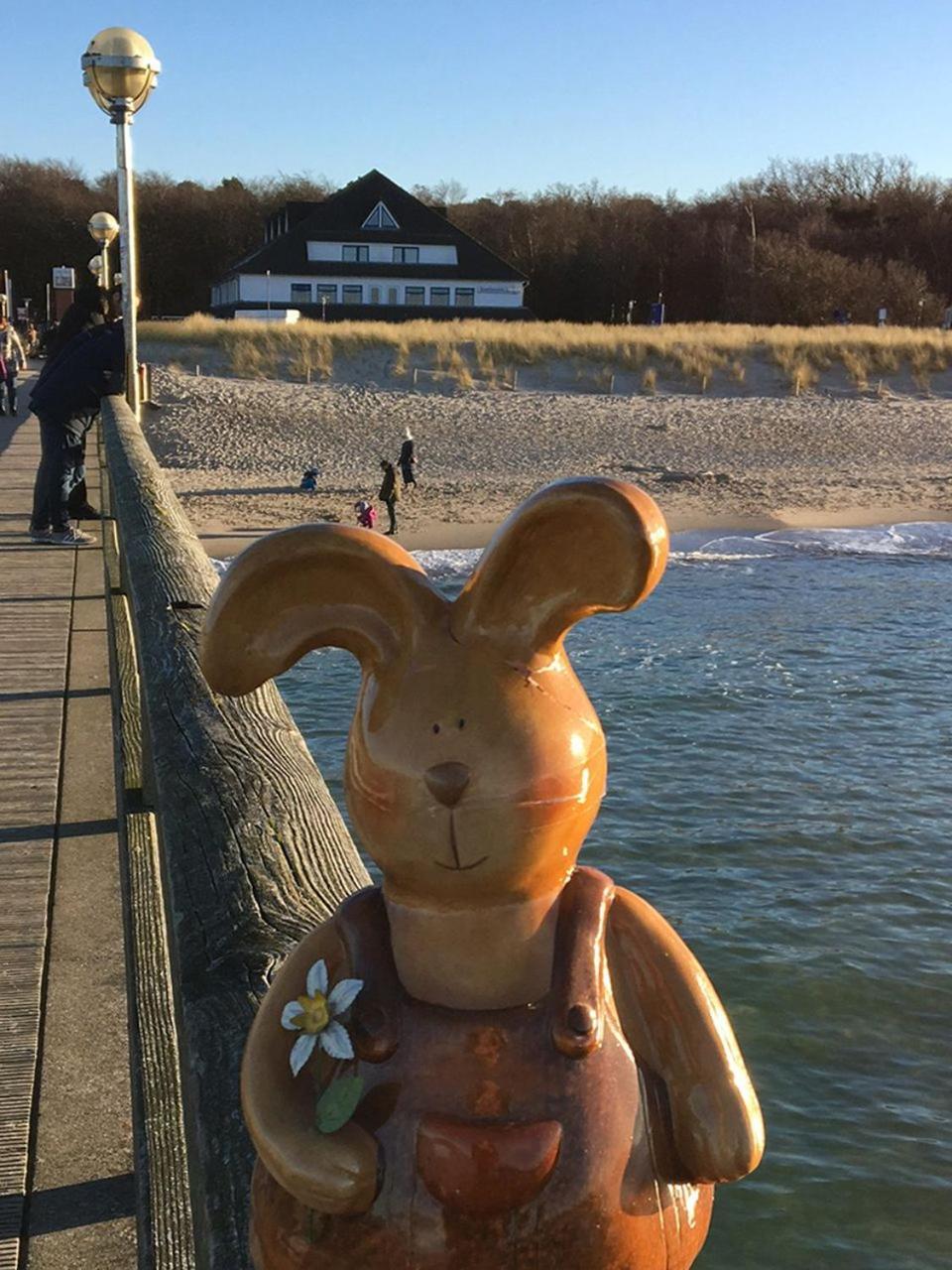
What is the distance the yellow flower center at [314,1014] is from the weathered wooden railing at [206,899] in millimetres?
270

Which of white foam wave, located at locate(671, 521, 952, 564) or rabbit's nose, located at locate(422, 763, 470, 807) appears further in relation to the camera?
white foam wave, located at locate(671, 521, 952, 564)

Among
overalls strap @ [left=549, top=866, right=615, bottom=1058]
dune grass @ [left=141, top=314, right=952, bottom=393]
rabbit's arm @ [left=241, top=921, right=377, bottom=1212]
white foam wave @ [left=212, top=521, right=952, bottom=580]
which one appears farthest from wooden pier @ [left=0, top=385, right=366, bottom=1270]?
dune grass @ [left=141, top=314, right=952, bottom=393]

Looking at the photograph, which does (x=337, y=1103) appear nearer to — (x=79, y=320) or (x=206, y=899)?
(x=206, y=899)

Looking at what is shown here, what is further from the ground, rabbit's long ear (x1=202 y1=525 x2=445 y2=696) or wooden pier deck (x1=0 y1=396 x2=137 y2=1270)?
rabbit's long ear (x1=202 y1=525 x2=445 y2=696)

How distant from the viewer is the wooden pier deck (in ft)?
8.95

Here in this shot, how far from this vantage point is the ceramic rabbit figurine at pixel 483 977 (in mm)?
1249

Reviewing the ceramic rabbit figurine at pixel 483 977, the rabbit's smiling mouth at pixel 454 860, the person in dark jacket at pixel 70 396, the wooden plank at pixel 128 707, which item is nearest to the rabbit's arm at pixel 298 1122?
the ceramic rabbit figurine at pixel 483 977

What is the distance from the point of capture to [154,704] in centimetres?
279

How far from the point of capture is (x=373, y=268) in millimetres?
62000

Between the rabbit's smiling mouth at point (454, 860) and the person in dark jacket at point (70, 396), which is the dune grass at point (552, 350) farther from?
the rabbit's smiling mouth at point (454, 860)

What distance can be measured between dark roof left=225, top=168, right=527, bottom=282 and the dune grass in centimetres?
2179

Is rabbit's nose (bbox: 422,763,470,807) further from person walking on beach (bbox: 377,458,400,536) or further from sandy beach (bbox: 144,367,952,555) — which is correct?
person walking on beach (bbox: 377,458,400,536)

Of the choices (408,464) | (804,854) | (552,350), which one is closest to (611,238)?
(552,350)

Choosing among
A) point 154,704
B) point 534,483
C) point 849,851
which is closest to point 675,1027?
point 154,704
